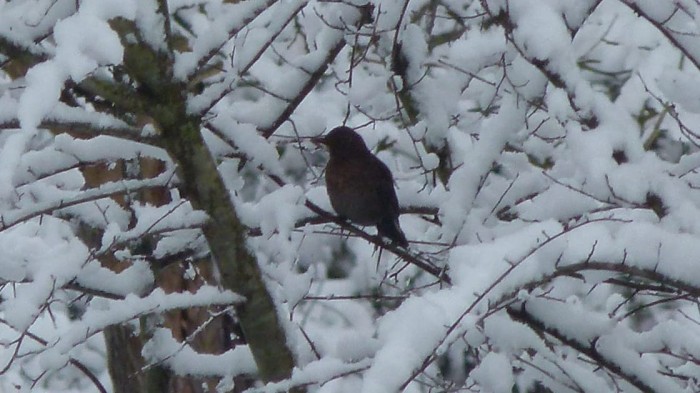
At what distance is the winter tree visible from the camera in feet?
6.31

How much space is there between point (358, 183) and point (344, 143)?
7.4 inches

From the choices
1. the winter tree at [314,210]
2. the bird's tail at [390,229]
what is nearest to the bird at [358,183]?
the bird's tail at [390,229]

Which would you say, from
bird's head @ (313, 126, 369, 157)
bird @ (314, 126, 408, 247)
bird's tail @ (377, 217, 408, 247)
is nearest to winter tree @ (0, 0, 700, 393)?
bird's tail @ (377, 217, 408, 247)

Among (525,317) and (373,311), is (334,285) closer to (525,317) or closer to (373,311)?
(373,311)

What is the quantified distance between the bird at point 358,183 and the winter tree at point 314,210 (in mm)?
382

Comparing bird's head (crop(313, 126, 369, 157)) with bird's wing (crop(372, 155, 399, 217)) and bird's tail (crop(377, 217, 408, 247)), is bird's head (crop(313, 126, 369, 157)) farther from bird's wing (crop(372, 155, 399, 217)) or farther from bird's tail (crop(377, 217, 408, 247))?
bird's tail (crop(377, 217, 408, 247))

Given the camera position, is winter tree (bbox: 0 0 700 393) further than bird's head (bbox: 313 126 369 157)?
No

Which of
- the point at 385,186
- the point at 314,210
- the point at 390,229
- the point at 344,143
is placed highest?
the point at 344,143

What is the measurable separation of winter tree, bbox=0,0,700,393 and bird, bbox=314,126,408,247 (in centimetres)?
38

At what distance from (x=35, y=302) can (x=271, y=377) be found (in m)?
0.73

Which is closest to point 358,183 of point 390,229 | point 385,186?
point 385,186

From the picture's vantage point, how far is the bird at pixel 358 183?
4008 mm

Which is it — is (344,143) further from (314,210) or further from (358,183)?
(314,210)

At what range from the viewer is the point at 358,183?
163 inches
